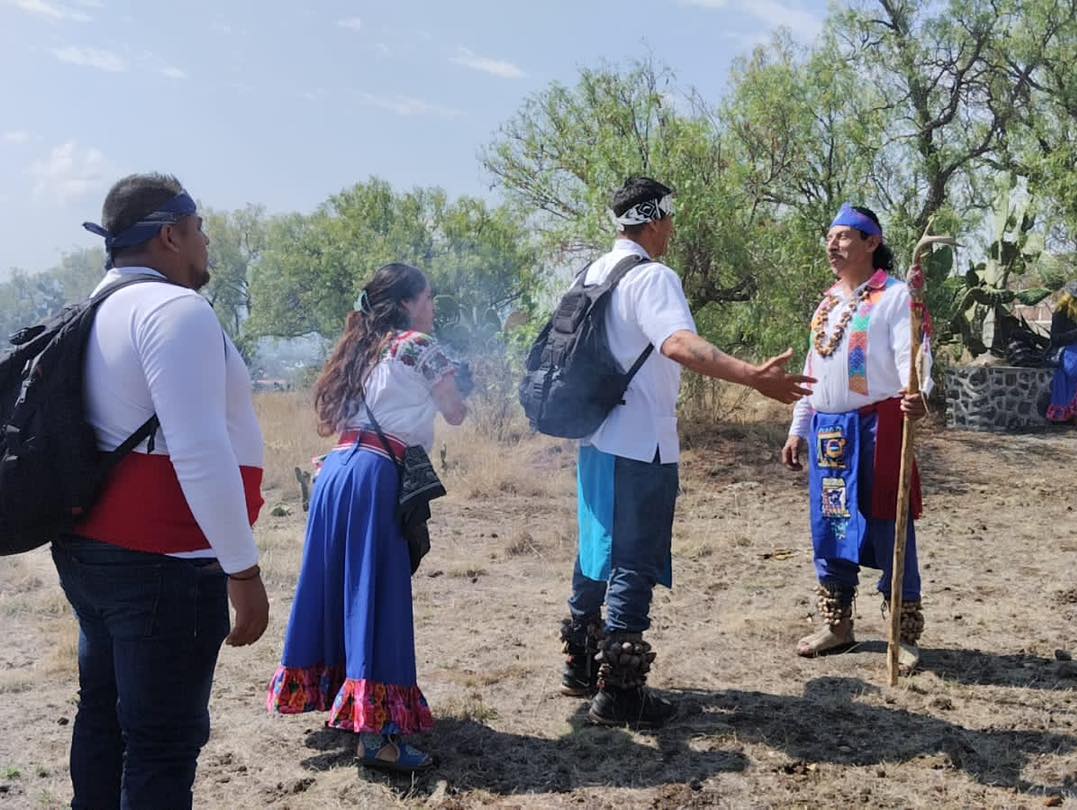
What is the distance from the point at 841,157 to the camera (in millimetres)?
12414

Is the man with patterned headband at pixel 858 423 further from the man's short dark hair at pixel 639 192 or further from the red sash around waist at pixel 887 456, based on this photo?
the man's short dark hair at pixel 639 192

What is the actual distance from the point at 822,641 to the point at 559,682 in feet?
4.05

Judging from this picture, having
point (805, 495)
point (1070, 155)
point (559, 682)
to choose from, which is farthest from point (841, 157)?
point (559, 682)

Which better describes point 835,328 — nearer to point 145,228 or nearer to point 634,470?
point 634,470

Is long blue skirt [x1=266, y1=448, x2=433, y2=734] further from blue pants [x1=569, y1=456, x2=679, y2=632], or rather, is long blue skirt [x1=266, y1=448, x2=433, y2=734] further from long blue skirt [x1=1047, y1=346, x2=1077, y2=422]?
long blue skirt [x1=1047, y1=346, x2=1077, y2=422]

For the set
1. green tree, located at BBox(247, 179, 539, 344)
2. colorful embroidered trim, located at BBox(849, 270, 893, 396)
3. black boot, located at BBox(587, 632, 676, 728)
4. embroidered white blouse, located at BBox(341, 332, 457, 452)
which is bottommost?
black boot, located at BBox(587, 632, 676, 728)

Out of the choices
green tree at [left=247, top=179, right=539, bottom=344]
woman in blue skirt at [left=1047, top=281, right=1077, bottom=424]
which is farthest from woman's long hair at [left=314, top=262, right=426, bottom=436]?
woman in blue skirt at [left=1047, top=281, right=1077, bottom=424]

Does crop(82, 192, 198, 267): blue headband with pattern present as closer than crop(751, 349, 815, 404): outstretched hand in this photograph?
Yes

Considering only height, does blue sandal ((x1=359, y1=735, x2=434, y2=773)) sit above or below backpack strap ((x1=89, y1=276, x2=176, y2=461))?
below

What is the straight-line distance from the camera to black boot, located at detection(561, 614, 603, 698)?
13.1ft

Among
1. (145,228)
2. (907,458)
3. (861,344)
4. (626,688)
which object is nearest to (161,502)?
(145,228)

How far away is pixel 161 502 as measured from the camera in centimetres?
216

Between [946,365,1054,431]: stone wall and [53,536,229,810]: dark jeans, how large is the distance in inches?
458

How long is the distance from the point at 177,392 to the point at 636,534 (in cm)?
194
